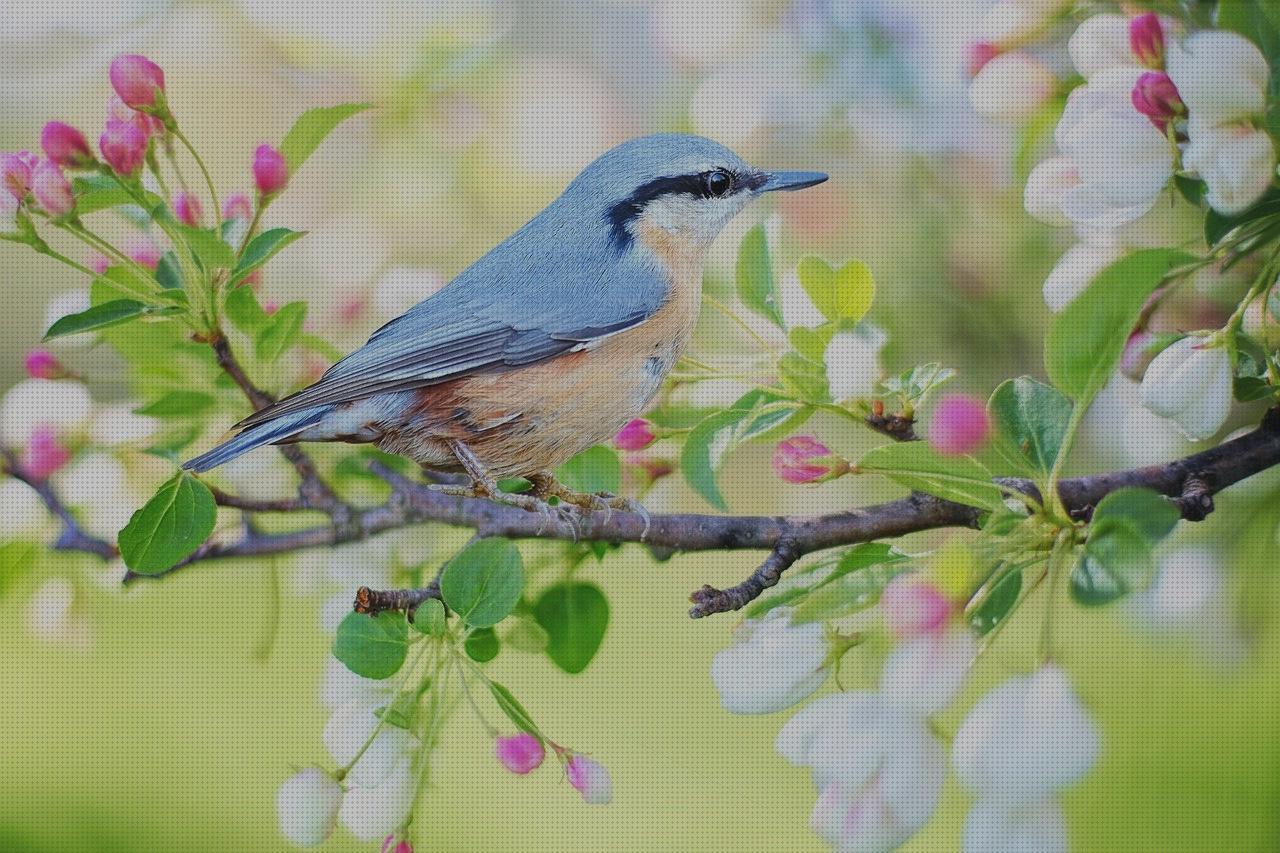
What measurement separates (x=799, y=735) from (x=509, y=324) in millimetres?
519

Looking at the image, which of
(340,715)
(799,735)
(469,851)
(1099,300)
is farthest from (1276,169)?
(469,851)

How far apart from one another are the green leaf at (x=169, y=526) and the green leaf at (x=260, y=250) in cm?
18

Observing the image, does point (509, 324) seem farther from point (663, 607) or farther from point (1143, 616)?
point (663, 607)

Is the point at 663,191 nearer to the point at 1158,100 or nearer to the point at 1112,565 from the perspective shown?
the point at 1158,100

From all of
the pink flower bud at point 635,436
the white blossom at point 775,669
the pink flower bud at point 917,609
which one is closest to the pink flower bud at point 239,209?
the pink flower bud at point 635,436

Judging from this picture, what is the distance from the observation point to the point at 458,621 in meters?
1.04

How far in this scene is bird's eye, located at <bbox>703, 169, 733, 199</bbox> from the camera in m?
1.36

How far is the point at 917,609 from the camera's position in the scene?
28.5 inches

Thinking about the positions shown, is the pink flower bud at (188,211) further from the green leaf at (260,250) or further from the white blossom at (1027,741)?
the white blossom at (1027,741)

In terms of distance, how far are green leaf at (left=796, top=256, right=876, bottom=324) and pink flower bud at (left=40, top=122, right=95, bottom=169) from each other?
64 cm

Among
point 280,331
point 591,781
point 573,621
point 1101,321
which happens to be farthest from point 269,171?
point 1101,321

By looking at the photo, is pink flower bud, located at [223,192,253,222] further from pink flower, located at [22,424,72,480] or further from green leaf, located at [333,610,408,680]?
green leaf, located at [333,610,408,680]

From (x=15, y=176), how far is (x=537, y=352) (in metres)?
0.48

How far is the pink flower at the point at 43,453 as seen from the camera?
136 cm
